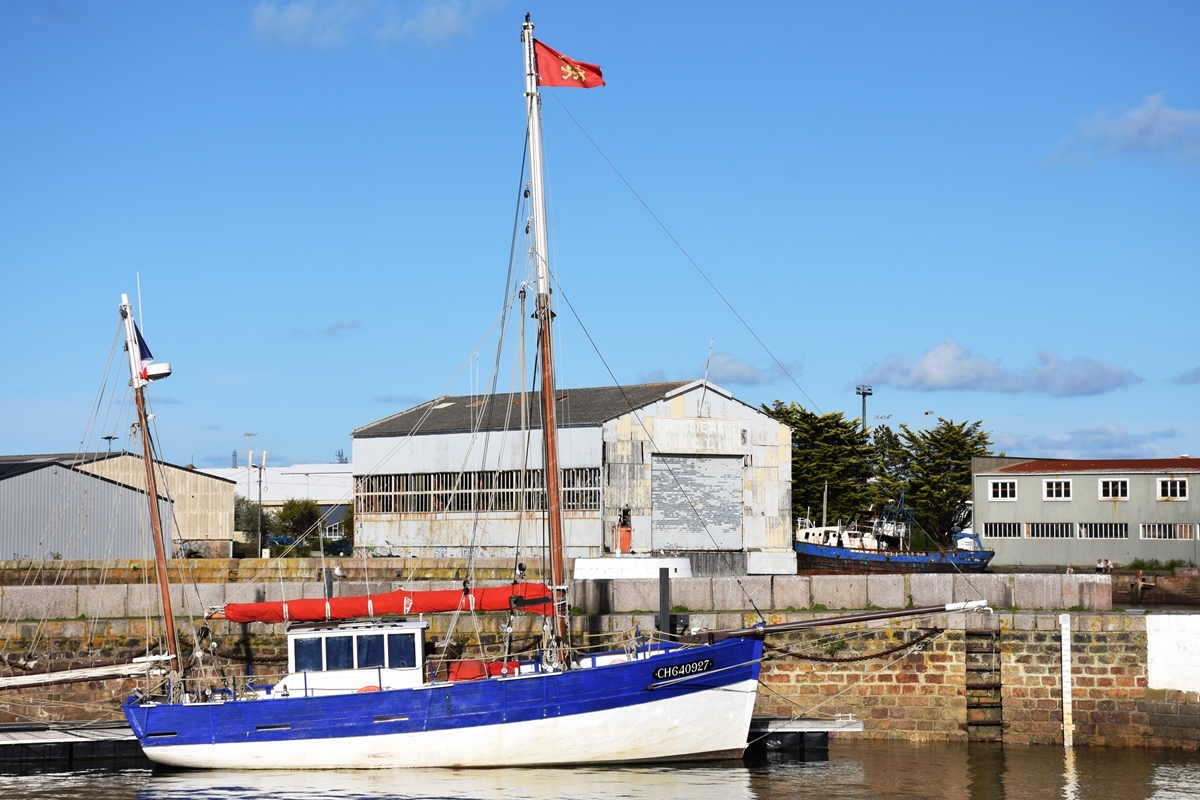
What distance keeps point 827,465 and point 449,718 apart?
58302 millimetres

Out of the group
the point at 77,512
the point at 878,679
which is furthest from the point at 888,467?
the point at 878,679

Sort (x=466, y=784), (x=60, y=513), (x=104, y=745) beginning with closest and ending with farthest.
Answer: (x=466, y=784) < (x=104, y=745) < (x=60, y=513)

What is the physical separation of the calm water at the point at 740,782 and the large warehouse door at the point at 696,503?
28.7m

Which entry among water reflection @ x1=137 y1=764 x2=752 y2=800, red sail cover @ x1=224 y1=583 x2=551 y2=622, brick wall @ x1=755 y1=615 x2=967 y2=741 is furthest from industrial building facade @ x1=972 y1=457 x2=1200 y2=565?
red sail cover @ x1=224 y1=583 x2=551 y2=622

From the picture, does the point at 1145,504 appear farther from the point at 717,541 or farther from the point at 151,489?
the point at 151,489

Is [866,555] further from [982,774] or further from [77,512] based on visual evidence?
[982,774]

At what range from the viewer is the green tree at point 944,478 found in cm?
8038

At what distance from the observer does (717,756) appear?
24359 millimetres

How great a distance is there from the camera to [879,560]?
6175 centimetres

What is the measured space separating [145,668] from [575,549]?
2892 cm

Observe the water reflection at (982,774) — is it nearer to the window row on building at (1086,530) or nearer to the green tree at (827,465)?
the window row on building at (1086,530)

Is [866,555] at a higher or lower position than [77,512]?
lower

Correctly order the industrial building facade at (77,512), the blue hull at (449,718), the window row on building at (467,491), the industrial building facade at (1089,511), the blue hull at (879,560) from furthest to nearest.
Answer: the industrial building facade at (1089,511)
the blue hull at (879,560)
the industrial building facade at (77,512)
the window row on building at (467,491)
the blue hull at (449,718)

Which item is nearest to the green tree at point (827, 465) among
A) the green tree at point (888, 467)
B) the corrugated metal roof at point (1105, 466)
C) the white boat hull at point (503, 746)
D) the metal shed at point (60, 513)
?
the green tree at point (888, 467)
